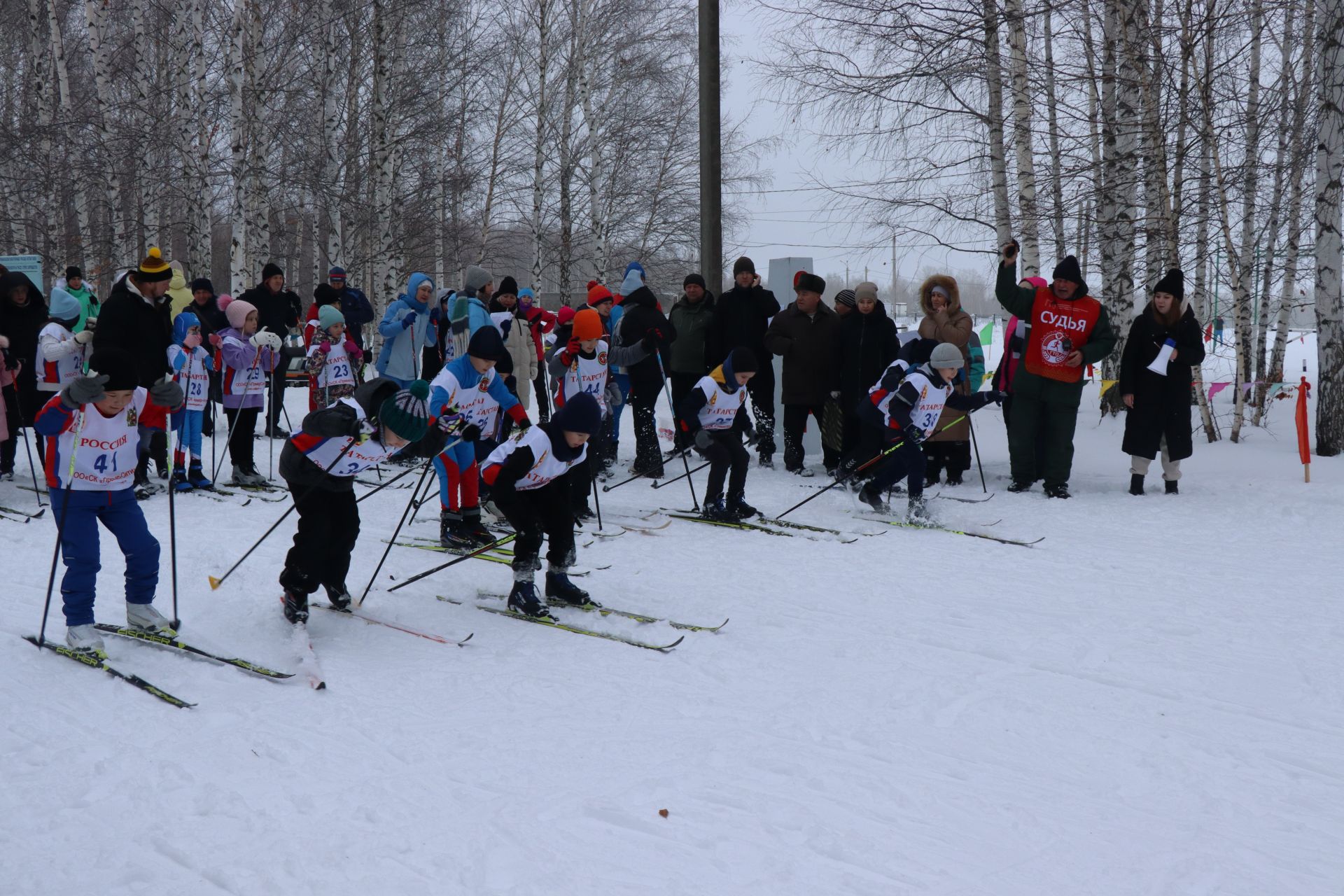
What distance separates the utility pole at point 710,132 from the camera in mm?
9820

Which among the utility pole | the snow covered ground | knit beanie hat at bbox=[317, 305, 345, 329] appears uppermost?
the utility pole

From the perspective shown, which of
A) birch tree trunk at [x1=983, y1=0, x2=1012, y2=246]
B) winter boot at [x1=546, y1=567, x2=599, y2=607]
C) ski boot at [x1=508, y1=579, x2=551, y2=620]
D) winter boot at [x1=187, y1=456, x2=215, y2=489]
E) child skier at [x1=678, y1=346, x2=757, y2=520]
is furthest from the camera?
birch tree trunk at [x1=983, y1=0, x2=1012, y2=246]

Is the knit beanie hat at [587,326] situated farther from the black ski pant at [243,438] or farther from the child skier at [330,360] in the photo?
the black ski pant at [243,438]

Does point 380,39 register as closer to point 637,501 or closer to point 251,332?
point 251,332

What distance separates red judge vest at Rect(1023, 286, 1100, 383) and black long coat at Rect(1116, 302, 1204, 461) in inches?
13.8

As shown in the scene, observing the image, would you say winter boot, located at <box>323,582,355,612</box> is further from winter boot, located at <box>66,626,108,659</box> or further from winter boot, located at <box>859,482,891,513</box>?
winter boot, located at <box>859,482,891,513</box>

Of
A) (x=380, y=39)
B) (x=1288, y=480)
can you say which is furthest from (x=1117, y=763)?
(x=380, y=39)

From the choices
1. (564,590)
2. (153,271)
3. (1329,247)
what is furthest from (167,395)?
(1329,247)

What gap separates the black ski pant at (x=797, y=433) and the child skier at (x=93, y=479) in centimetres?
579

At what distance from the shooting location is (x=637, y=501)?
26.5 ft

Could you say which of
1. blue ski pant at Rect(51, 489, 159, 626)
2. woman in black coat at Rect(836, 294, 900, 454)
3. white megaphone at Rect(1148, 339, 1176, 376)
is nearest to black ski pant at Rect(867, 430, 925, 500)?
woman in black coat at Rect(836, 294, 900, 454)

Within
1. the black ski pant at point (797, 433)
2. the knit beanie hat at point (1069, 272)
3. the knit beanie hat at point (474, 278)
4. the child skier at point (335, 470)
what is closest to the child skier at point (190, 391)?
the knit beanie hat at point (474, 278)

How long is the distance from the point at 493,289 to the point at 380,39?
6.85 metres

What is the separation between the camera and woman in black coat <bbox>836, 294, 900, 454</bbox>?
29.3ft
